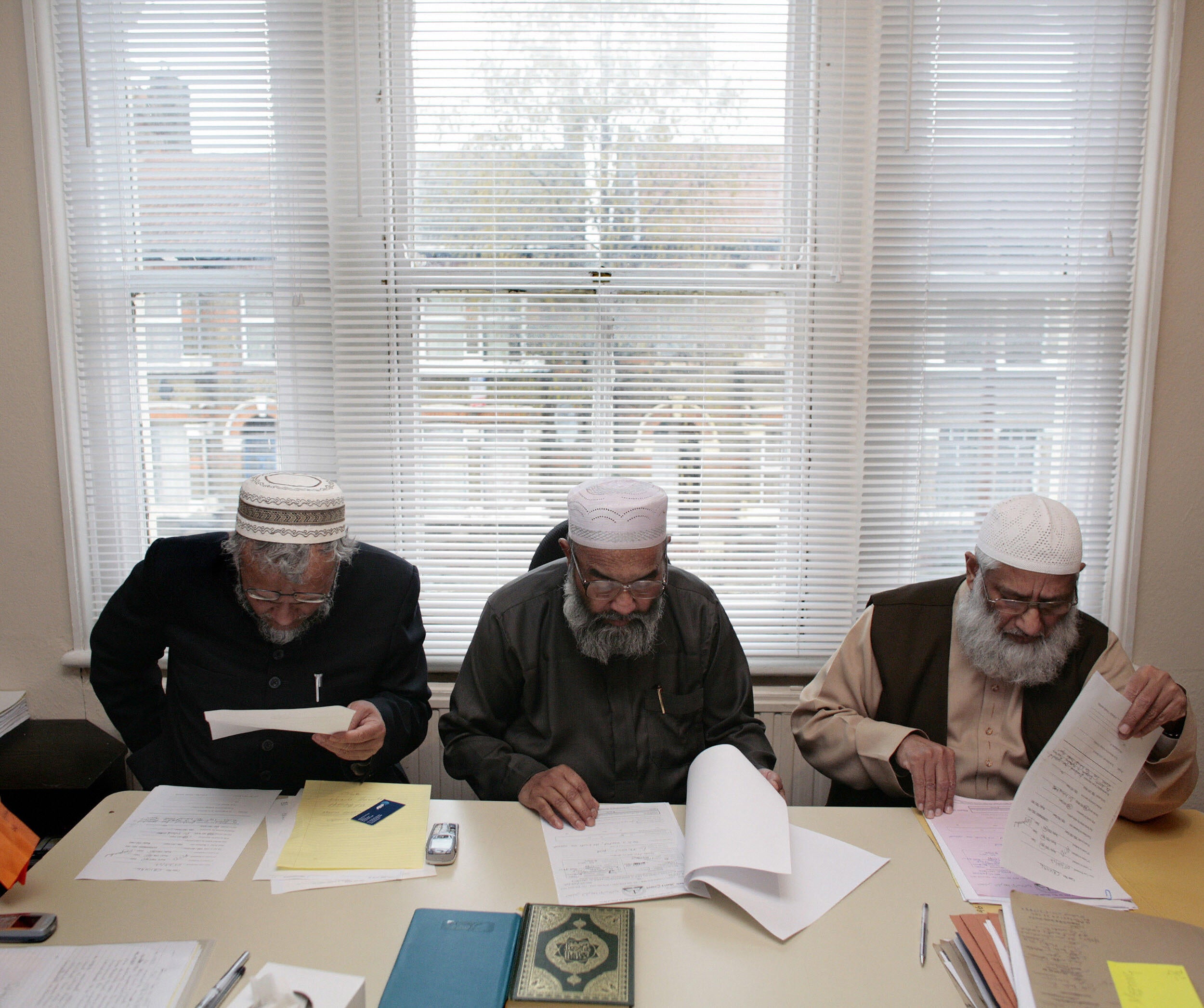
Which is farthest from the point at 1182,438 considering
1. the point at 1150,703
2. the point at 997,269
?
the point at 1150,703

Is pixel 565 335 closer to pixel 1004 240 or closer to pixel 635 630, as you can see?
pixel 635 630

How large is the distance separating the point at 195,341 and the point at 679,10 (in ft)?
6.41

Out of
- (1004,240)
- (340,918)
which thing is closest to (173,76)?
(340,918)

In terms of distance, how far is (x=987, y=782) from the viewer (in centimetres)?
184

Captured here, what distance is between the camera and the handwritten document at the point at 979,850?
1331 mm

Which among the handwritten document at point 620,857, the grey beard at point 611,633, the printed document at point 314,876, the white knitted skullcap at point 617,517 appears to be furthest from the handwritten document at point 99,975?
the white knitted skullcap at point 617,517

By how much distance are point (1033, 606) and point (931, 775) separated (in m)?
0.46

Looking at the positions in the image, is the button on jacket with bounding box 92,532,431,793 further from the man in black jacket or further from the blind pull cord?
the blind pull cord

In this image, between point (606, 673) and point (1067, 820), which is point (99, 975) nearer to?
point (606, 673)

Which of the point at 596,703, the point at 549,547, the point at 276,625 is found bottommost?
the point at 596,703

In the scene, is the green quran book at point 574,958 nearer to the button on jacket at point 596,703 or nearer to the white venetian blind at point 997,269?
the button on jacket at point 596,703

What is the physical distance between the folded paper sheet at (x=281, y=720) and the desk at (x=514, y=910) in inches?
9.8

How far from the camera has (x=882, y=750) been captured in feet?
5.65

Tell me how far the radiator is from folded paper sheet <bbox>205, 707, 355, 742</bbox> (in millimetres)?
1134
